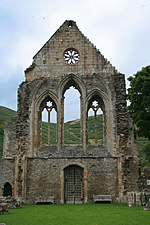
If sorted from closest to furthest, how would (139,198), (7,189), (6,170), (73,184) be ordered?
(139,198)
(73,184)
(6,170)
(7,189)

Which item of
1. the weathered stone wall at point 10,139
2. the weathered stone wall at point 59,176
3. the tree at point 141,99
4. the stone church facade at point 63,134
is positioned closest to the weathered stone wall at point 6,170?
the stone church facade at point 63,134

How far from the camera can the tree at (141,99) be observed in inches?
689

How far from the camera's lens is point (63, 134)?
23719mm

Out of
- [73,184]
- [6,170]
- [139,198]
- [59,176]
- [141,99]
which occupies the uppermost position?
[141,99]

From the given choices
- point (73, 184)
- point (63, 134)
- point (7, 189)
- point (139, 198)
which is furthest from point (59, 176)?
point (139, 198)

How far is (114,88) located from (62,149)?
526 cm

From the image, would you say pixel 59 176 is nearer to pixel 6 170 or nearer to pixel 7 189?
pixel 6 170

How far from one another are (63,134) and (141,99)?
731 centimetres

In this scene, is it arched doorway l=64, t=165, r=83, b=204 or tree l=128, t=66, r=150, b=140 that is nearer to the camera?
tree l=128, t=66, r=150, b=140

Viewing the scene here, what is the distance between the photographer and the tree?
17.5 m

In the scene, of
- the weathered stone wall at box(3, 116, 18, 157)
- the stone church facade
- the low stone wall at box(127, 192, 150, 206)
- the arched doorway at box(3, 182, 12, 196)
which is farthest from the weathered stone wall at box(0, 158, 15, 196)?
Answer: the low stone wall at box(127, 192, 150, 206)

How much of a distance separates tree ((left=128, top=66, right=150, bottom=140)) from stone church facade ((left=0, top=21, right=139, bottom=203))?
4.53 m

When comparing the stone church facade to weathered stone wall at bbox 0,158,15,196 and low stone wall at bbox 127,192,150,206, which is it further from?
low stone wall at bbox 127,192,150,206

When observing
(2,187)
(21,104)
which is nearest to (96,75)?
(21,104)
